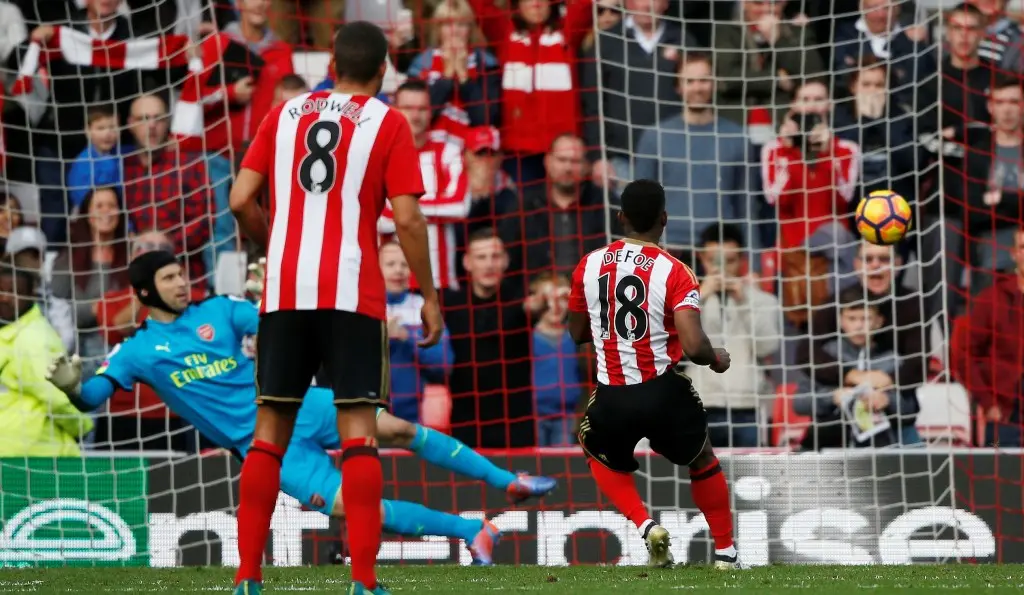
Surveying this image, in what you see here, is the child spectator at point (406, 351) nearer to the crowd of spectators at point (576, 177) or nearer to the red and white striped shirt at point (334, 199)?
the crowd of spectators at point (576, 177)

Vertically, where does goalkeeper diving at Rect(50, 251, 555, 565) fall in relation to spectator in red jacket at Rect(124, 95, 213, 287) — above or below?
below

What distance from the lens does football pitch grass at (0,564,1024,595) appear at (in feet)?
18.6

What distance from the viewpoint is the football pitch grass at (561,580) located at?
18.6 ft

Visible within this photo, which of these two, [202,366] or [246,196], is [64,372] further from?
[246,196]

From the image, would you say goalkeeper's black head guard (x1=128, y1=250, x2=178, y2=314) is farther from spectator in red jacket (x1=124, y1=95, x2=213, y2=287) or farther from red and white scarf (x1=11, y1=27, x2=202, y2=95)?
red and white scarf (x1=11, y1=27, x2=202, y2=95)

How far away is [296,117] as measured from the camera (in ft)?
15.7

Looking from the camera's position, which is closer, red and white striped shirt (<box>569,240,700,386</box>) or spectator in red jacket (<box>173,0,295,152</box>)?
red and white striped shirt (<box>569,240,700,386</box>)

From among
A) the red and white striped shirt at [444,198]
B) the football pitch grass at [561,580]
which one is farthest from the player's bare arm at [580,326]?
the red and white striped shirt at [444,198]

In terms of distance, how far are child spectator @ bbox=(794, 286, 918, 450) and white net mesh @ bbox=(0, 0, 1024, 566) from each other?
2cm

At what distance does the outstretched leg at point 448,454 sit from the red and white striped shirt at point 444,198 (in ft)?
8.41

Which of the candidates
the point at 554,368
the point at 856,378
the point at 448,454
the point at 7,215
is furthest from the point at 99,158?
the point at 856,378

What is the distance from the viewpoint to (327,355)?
4.72 m

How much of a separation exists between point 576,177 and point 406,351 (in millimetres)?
1473

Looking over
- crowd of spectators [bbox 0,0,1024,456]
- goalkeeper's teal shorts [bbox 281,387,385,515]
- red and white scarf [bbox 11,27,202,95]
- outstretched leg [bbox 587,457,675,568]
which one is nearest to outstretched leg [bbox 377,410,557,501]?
goalkeeper's teal shorts [bbox 281,387,385,515]
